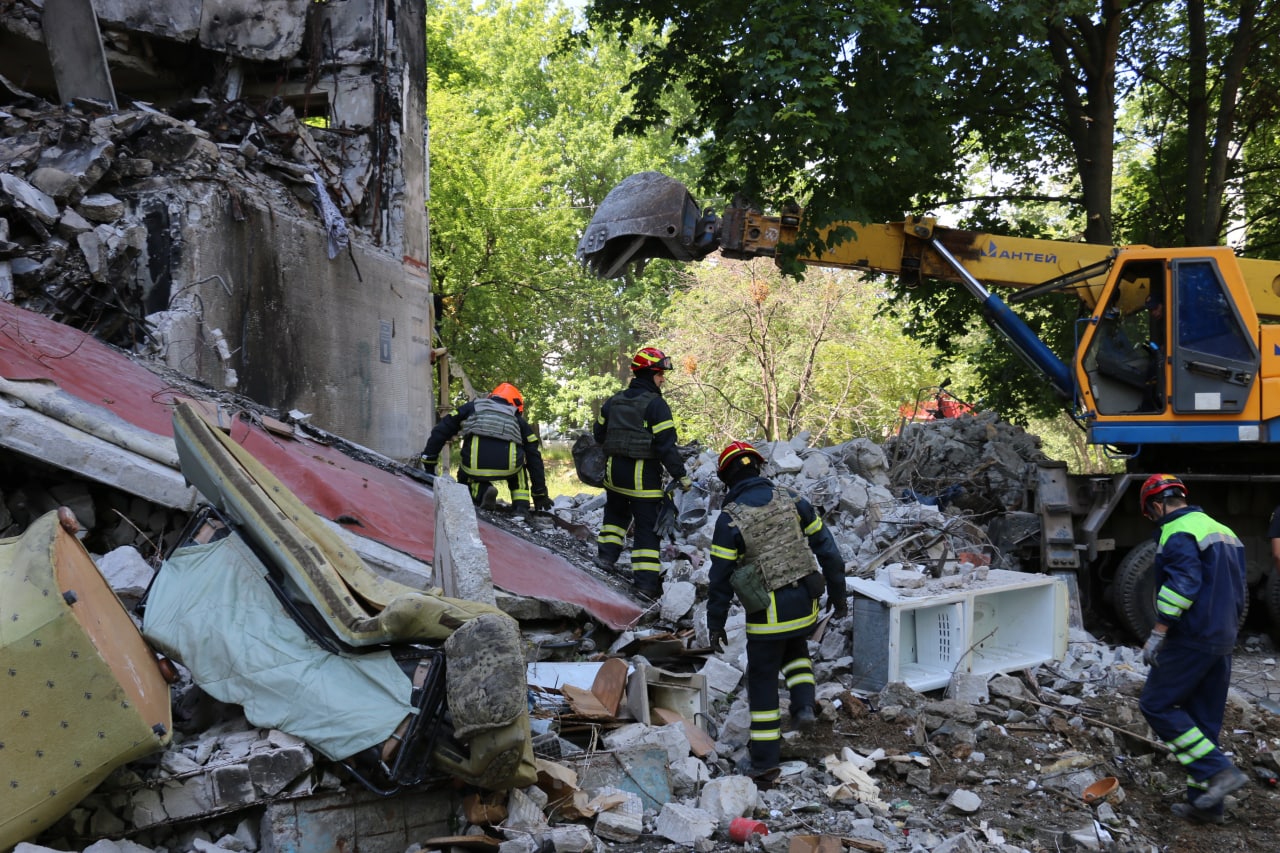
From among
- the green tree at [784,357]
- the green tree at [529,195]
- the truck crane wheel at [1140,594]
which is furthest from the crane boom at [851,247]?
the green tree at [784,357]

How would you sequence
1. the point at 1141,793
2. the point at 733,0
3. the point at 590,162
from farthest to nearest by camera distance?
the point at 590,162
the point at 733,0
the point at 1141,793

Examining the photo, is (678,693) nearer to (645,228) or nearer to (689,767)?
(689,767)

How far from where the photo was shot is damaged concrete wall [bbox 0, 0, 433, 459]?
7691mm

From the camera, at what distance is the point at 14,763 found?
2990mm

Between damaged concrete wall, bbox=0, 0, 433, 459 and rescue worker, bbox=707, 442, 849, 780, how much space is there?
15.2 ft

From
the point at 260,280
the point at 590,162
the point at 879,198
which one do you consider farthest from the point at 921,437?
the point at 590,162

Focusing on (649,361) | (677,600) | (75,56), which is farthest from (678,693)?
(75,56)

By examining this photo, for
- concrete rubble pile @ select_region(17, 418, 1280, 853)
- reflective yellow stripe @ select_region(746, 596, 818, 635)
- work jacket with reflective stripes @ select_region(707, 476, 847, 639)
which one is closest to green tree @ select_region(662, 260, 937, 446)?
concrete rubble pile @ select_region(17, 418, 1280, 853)

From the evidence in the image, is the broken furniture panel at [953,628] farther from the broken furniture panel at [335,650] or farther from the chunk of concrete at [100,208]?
the chunk of concrete at [100,208]

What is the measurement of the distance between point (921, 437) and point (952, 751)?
6167 mm

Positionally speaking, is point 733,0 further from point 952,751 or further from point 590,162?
point 590,162

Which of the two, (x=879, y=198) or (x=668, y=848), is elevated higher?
(x=879, y=198)

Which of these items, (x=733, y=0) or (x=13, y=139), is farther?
(x=733, y=0)

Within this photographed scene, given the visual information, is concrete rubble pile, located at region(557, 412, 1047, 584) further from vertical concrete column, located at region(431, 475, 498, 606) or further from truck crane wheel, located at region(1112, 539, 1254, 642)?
vertical concrete column, located at region(431, 475, 498, 606)
